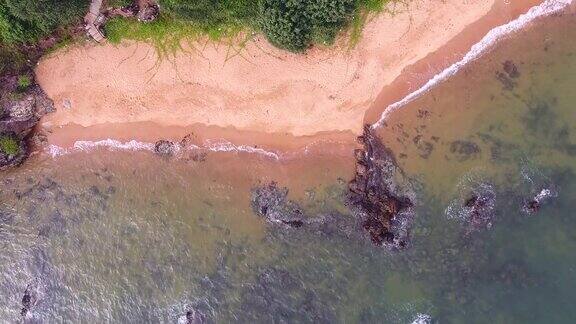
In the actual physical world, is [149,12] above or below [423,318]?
above

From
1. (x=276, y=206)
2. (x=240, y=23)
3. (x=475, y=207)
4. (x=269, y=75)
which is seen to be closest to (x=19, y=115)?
(x=240, y=23)

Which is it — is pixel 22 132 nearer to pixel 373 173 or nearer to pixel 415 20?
pixel 373 173

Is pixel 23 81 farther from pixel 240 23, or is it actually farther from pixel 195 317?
pixel 195 317

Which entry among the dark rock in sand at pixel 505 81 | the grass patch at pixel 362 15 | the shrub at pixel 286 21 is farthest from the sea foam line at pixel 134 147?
the dark rock in sand at pixel 505 81

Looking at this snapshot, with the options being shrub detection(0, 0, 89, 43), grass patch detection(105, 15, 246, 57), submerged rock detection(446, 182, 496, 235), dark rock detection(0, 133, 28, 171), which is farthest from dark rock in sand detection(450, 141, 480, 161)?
dark rock detection(0, 133, 28, 171)

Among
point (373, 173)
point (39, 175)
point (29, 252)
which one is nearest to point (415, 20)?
point (373, 173)

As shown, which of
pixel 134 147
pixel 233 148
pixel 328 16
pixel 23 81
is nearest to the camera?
pixel 328 16

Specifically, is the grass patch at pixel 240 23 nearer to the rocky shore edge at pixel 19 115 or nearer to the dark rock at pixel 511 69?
the rocky shore edge at pixel 19 115
